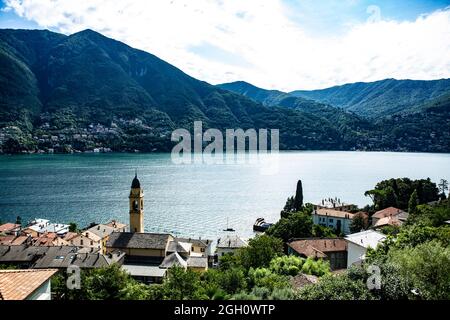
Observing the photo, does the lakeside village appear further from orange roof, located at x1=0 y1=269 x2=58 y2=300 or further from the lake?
the lake

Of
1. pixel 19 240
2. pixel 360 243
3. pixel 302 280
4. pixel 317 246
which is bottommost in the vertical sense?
pixel 19 240

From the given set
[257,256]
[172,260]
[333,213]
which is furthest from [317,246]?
[333,213]

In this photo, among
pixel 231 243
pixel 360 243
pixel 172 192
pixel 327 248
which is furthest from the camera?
pixel 172 192

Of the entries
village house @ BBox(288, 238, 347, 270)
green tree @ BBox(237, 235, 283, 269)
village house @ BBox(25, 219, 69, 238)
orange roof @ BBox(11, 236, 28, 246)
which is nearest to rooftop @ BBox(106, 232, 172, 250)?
green tree @ BBox(237, 235, 283, 269)

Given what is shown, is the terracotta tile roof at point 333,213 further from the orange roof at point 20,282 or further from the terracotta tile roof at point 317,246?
the orange roof at point 20,282

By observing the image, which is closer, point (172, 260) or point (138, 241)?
point (172, 260)

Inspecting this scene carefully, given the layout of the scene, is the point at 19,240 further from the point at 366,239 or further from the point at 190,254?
the point at 366,239

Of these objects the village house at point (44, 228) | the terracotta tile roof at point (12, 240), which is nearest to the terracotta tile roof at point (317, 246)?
the terracotta tile roof at point (12, 240)
